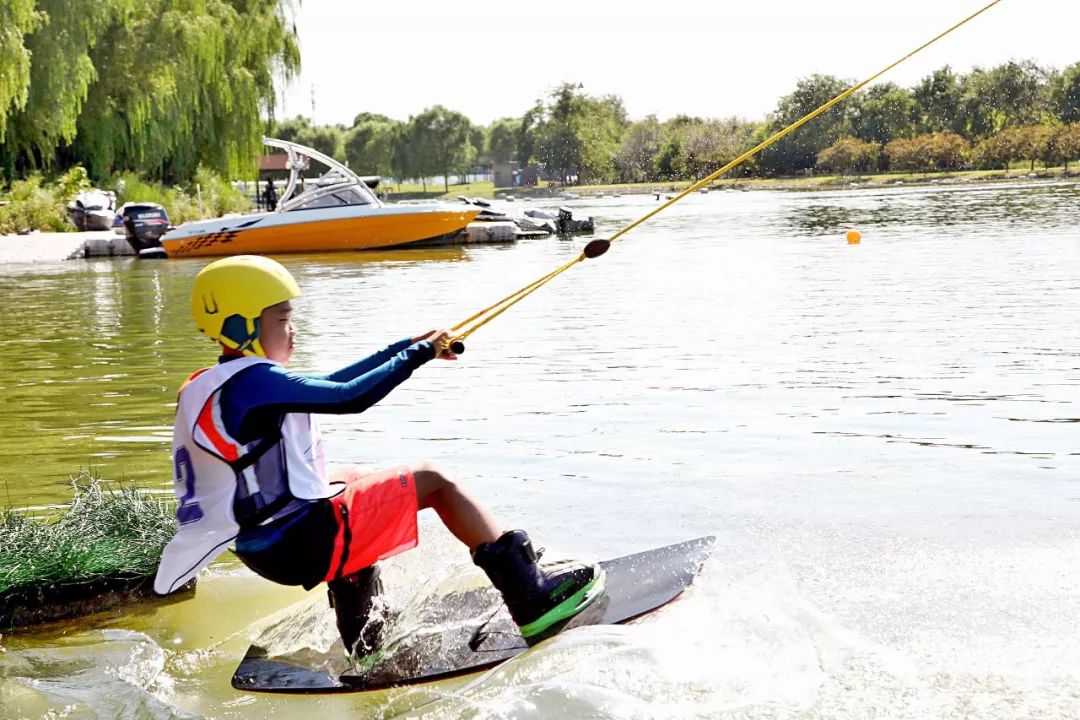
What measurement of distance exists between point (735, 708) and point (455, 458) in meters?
4.12

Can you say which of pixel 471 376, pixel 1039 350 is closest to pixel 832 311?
pixel 1039 350

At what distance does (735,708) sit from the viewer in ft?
12.9

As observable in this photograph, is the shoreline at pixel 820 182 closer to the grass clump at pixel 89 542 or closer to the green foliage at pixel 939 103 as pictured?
the green foliage at pixel 939 103

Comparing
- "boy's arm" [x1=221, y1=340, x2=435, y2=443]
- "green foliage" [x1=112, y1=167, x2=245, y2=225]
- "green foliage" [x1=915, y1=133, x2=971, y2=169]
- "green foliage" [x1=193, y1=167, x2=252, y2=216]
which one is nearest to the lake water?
"boy's arm" [x1=221, y1=340, x2=435, y2=443]

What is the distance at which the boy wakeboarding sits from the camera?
3795 mm

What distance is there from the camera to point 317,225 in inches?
1227

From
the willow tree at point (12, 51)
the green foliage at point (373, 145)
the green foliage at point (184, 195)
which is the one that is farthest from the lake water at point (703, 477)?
the green foliage at point (373, 145)

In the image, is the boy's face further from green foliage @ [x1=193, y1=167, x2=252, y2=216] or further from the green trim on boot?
green foliage @ [x1=193, y1=167, x2=252, y2=216]

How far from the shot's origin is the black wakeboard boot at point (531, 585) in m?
4.16

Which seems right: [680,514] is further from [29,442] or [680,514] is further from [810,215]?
[810,215]

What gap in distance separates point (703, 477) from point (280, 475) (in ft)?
12.4

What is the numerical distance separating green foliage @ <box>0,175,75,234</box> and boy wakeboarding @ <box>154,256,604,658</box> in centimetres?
3242

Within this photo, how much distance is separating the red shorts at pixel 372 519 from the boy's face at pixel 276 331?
0.48m

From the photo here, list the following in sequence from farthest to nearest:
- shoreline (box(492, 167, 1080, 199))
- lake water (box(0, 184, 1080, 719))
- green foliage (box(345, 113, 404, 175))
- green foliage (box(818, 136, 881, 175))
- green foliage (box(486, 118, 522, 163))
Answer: green foliage (box(486, 118, 522, 163))
green foliage (box(345, 113, 404, 175))
green foliage (box(818, 136, 881, 175))
shoreline (box(492, 167, 1080, 199))
lake water (box(0, 184, 1080, 719))
